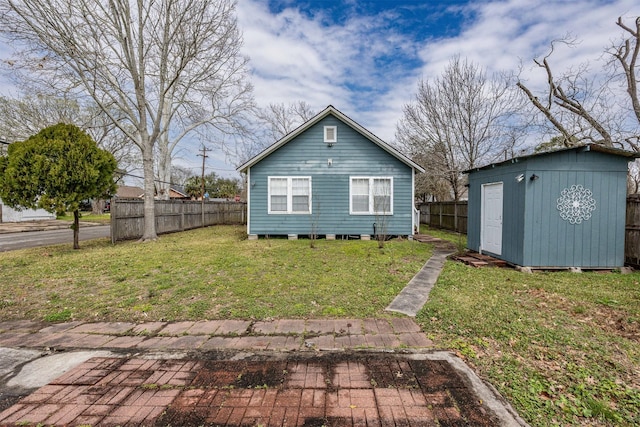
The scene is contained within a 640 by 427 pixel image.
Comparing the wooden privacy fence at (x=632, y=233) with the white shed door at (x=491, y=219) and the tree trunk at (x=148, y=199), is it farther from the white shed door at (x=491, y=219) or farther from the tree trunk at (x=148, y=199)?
the tree trunk at (x=148, y=199)

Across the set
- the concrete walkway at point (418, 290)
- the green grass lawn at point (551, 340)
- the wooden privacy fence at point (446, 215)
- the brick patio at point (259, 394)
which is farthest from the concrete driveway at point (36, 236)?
the wooden privacy fence at point (446, 215)

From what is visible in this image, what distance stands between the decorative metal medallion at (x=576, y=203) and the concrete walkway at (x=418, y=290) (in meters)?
2.98

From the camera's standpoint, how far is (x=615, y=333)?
11.6ft

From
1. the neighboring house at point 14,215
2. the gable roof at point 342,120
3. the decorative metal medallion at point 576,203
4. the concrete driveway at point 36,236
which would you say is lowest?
the concrete driveway at point 36,236

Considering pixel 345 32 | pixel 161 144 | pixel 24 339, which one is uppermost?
pixel 345 32

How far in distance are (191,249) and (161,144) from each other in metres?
13.3

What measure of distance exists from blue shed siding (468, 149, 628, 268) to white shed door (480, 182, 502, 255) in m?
0.87

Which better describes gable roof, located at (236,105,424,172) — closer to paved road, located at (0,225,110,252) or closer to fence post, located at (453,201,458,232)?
fence post, located at (453,201,458,232)

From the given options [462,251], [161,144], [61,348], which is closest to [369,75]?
[462,251]

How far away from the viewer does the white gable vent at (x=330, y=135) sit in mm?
11922

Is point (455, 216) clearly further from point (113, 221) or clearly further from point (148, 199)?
point (113, 221)

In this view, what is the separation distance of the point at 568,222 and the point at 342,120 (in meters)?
8.11

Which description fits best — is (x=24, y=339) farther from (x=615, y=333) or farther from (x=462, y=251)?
(x=462, y=251)

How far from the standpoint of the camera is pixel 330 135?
12.0 metres
